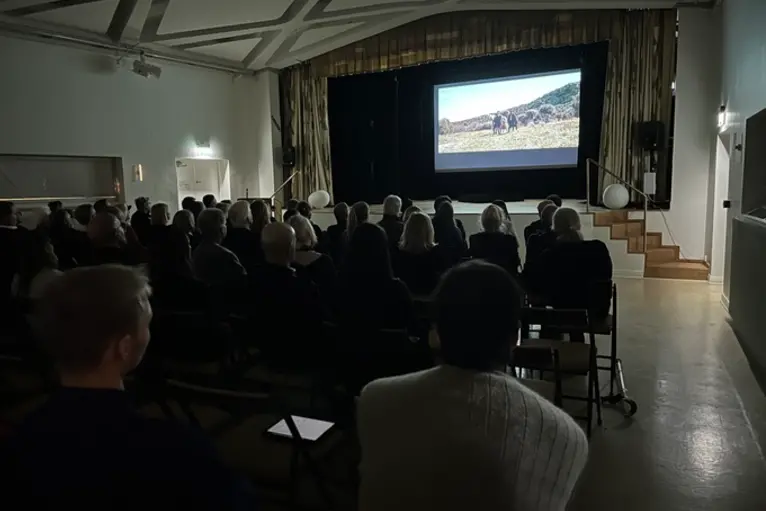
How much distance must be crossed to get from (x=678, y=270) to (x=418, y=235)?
6303 millimetres

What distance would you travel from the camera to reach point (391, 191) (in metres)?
12.7

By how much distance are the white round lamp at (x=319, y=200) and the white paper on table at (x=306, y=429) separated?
9.96m

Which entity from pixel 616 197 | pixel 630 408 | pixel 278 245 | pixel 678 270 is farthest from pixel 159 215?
pixel 678 270

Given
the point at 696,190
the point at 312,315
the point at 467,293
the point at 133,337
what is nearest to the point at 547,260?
the point at 312,315

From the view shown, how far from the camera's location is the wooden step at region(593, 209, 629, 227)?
945cm

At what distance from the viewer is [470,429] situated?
1.22m

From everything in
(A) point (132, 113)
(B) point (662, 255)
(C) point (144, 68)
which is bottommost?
(B) point (662, 255)

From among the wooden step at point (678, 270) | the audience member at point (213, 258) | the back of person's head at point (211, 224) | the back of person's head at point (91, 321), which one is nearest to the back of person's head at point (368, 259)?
the audience member at point (213, 258)

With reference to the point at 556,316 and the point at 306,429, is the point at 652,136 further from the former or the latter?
the point at 306,429

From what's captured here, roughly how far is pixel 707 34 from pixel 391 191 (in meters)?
6.38

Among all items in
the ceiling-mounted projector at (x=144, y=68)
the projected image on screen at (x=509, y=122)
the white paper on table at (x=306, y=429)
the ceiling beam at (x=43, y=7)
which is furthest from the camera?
the projected image on screen at (x=509, y=122)

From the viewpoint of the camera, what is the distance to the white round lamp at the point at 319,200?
12.6 m

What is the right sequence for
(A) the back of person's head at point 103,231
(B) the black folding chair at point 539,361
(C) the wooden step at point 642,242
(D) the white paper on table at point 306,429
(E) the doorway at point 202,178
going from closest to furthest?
(B) the black folding chair at point 539,361, (D) the white paper on table at point 306,429, (A) the back of person's head at point 103,231, (C) the wooden step at point 642,242, (E) the doorway at point 202,178

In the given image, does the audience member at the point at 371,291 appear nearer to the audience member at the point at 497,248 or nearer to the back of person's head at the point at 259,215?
the audience member at the point at 497,248
